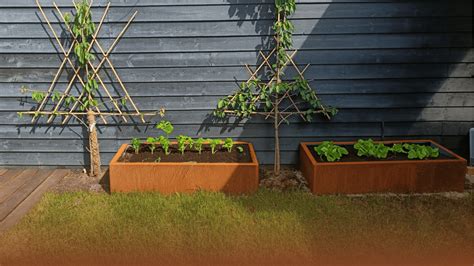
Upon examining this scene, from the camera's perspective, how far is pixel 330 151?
420 cm

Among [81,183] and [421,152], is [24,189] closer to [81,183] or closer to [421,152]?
[81,183]

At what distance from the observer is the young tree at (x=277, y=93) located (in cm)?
436

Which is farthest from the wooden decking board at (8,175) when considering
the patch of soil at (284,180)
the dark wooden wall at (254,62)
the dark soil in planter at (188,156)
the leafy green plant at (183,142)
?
the patch of soil at (284,180)

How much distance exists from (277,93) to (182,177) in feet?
3.91

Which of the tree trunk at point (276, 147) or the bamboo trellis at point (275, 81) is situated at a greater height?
the bamboo trellis at point (275, 81)

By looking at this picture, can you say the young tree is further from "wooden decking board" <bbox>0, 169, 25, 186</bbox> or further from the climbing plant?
"wooden decking board" <bbox>0, 169, 25, 186</bbox>

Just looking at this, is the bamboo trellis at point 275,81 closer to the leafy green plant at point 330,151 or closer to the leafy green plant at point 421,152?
the leafy green plant at point 330,151

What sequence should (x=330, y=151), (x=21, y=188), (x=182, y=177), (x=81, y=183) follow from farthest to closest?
(x=81, y=183), (x=21, y=188), (x=330, y=151), (x=182, y=177)

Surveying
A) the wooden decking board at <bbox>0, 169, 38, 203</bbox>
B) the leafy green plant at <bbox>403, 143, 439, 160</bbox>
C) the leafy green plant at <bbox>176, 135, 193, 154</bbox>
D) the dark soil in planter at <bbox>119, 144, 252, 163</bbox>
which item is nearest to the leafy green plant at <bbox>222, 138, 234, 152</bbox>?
the dark soil in planter at <bbox>119, 144, 252, 163</bbox>

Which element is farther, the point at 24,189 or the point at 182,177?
the point at 24,189

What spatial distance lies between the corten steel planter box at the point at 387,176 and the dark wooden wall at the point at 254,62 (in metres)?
0.66

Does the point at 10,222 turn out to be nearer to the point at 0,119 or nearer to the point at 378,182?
the point at 0,119

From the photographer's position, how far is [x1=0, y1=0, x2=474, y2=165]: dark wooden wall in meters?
4.40

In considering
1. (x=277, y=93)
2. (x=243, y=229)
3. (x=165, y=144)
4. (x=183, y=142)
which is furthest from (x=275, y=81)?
(x=243, y=229)
